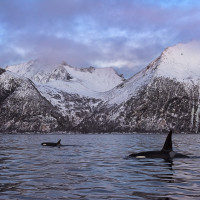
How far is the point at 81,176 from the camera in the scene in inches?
1039

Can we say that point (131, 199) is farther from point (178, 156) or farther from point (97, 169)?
point (178, 156)

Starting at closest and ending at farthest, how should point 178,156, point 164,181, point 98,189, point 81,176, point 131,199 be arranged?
1. point 131,199
2. point 98,189
3. point 164,181
4. point 81,176
5. point 178,156

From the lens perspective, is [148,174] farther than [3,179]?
Yes

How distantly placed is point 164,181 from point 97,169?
803 cm

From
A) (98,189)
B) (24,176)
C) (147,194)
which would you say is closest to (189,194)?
(147,194)

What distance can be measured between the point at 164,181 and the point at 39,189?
8.62m

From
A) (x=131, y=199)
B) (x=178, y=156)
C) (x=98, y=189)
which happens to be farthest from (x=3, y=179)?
(x=178, y=156)

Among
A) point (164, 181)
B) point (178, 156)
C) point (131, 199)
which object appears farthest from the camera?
point (178, 156)

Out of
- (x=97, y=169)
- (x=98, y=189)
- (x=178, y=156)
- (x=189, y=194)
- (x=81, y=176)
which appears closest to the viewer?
(x=189, y=194)

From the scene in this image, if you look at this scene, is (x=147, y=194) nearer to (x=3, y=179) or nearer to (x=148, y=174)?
(x=148, y=174)

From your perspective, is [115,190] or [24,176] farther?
[24,176]

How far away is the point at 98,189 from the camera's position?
2116 centimetres

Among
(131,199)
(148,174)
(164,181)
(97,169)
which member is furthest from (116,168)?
(131,199)

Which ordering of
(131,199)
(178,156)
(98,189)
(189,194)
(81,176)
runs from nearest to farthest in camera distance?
(131,199) → (189,194) → (98,189) → (81,176) → (178,156)
